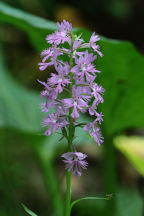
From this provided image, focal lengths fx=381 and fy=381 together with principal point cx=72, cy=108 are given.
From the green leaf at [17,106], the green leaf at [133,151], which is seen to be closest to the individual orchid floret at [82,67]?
the green leaf at [133,151]

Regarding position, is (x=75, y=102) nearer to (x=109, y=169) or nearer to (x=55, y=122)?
(x=55, y=122)

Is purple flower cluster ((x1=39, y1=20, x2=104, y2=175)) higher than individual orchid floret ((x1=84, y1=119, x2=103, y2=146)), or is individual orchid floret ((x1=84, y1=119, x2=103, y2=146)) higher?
purple flower cluster ((x1=39, y1=20, x2=104, y2=175))

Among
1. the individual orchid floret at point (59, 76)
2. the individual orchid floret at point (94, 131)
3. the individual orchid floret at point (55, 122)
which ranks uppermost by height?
the individual orchid floret at point (59, 76)

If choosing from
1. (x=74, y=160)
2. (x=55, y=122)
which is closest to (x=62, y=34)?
(x=55, y=122)

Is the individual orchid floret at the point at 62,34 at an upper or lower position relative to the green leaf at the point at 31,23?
lower

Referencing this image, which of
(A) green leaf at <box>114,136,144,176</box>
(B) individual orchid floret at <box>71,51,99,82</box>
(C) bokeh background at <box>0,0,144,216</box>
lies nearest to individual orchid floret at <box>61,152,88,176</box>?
(C) bokeh background at <box>0,0,144,216</box>

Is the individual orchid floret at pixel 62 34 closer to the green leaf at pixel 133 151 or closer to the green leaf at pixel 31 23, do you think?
the green leaf at pixel 31 23

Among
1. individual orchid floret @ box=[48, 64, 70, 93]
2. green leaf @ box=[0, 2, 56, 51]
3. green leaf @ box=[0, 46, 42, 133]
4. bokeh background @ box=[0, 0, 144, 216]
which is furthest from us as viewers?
green leaf @ box=[0, 46, 42, 133]

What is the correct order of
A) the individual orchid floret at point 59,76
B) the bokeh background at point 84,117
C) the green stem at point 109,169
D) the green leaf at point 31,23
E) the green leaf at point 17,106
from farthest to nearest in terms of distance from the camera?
the green leaf at point 17,106
the green stem at point 109,169
the bokeh background at point 84,117
the green leaf at point 31,23
the individual orchid floret at point 59,76

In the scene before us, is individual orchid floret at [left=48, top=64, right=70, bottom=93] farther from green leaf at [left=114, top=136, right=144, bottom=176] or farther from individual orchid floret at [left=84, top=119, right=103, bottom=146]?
green leaf at [left=114, top=136, right=144, bottom=176]
